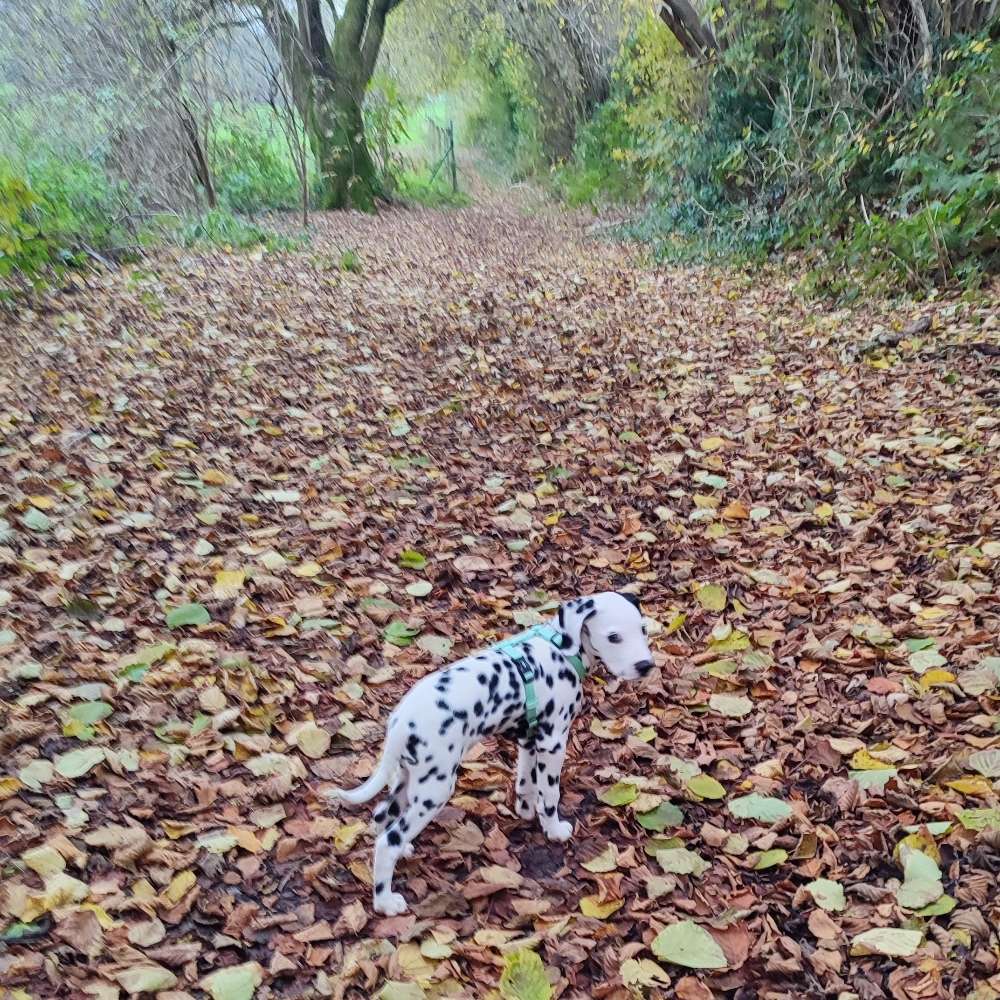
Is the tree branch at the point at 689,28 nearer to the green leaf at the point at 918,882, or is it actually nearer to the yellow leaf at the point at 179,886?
the green leaf at the point at 918,882

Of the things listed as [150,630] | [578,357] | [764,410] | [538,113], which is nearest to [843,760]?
[150,630]

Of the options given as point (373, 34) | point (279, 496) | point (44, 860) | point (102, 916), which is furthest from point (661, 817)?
point (373, 34)

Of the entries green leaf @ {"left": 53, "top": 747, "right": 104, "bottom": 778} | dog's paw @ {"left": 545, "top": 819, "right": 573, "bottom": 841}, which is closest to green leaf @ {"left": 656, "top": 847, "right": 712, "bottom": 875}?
dog's paw @ {"left": 545, "top": 819, "right": 573, "bottom": 841}

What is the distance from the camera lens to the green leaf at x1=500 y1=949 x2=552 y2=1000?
2.47 meters

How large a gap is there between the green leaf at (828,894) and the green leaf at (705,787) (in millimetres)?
494

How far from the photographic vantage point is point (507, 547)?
5027mm

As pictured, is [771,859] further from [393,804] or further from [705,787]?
[393,804]

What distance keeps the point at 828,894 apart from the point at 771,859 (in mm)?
220

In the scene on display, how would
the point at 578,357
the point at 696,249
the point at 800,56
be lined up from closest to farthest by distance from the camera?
the point at 578,357, the point at 800,56, the point at 696,249

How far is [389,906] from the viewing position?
2.75 meters

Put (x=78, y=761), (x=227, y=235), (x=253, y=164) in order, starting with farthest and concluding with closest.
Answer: (x=253, y=164) < (x=227, y=235) < (x=78, y=761)

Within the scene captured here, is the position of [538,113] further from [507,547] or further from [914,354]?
[507,547]

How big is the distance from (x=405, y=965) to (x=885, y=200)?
32.9ft

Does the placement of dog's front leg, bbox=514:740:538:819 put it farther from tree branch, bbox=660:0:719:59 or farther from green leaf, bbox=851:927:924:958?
tree branch, bbox=660:0:719:59
